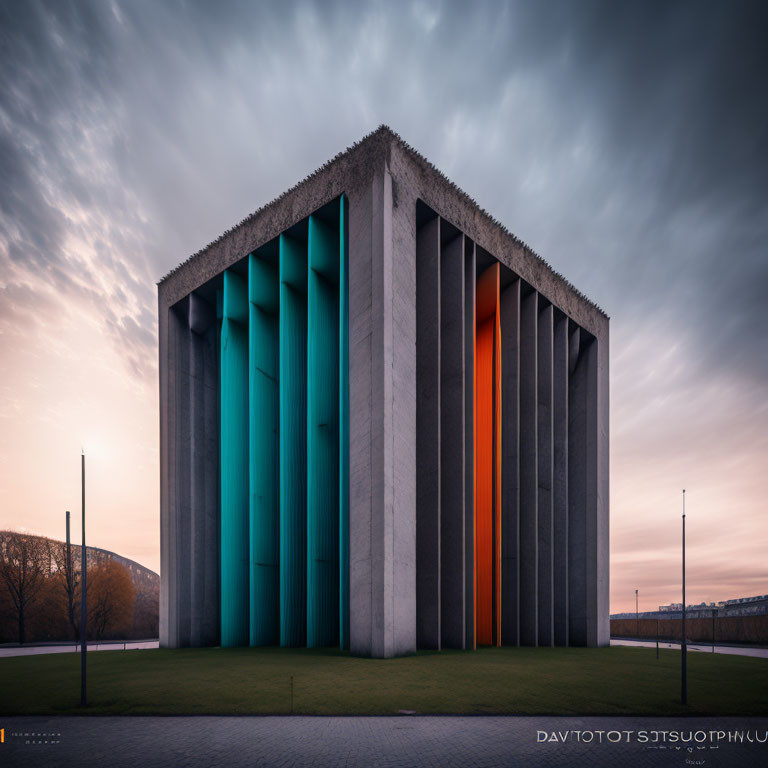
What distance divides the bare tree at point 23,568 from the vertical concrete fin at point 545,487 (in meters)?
37.6

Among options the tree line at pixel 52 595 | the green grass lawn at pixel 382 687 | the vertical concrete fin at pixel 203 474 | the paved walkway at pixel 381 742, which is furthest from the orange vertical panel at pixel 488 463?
the tree line at pixel 52 595

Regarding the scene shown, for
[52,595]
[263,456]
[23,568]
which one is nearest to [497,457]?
[263,456]

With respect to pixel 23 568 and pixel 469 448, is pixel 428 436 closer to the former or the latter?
pixel 469 448

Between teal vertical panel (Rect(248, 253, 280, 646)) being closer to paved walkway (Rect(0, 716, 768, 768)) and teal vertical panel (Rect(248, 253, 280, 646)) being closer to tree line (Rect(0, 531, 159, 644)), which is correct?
paved walkway (Rect(0, 716, 768, 768))

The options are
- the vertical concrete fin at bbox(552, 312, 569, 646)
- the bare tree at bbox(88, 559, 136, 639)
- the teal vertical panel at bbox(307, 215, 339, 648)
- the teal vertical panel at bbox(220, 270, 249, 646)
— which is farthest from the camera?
the bare tree at bbox(88, 559, 136, 639)

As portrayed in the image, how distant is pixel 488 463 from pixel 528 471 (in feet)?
8.07

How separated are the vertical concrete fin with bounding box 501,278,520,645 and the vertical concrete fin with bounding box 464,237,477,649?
4.06 m

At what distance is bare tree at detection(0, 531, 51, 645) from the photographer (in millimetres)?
45938

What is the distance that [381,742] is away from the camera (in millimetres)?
8664

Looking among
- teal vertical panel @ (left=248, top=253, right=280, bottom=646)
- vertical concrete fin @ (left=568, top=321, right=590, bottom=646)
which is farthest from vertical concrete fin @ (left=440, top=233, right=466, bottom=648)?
vertical concrete fin @ (left=568, top=321, right=590, bottom=646)

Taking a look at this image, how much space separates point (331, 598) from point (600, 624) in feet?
55.9

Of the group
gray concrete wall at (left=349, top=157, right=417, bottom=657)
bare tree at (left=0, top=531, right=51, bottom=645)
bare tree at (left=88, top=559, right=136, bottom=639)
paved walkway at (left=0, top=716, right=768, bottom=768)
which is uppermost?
gray concrete wall at (left=349, top=157, right=417, bottom=657)

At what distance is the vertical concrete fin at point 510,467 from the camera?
27.3m

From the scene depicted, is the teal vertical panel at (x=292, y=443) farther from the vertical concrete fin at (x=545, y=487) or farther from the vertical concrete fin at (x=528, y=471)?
the vertical concrete fin at (x=545, y=487)
